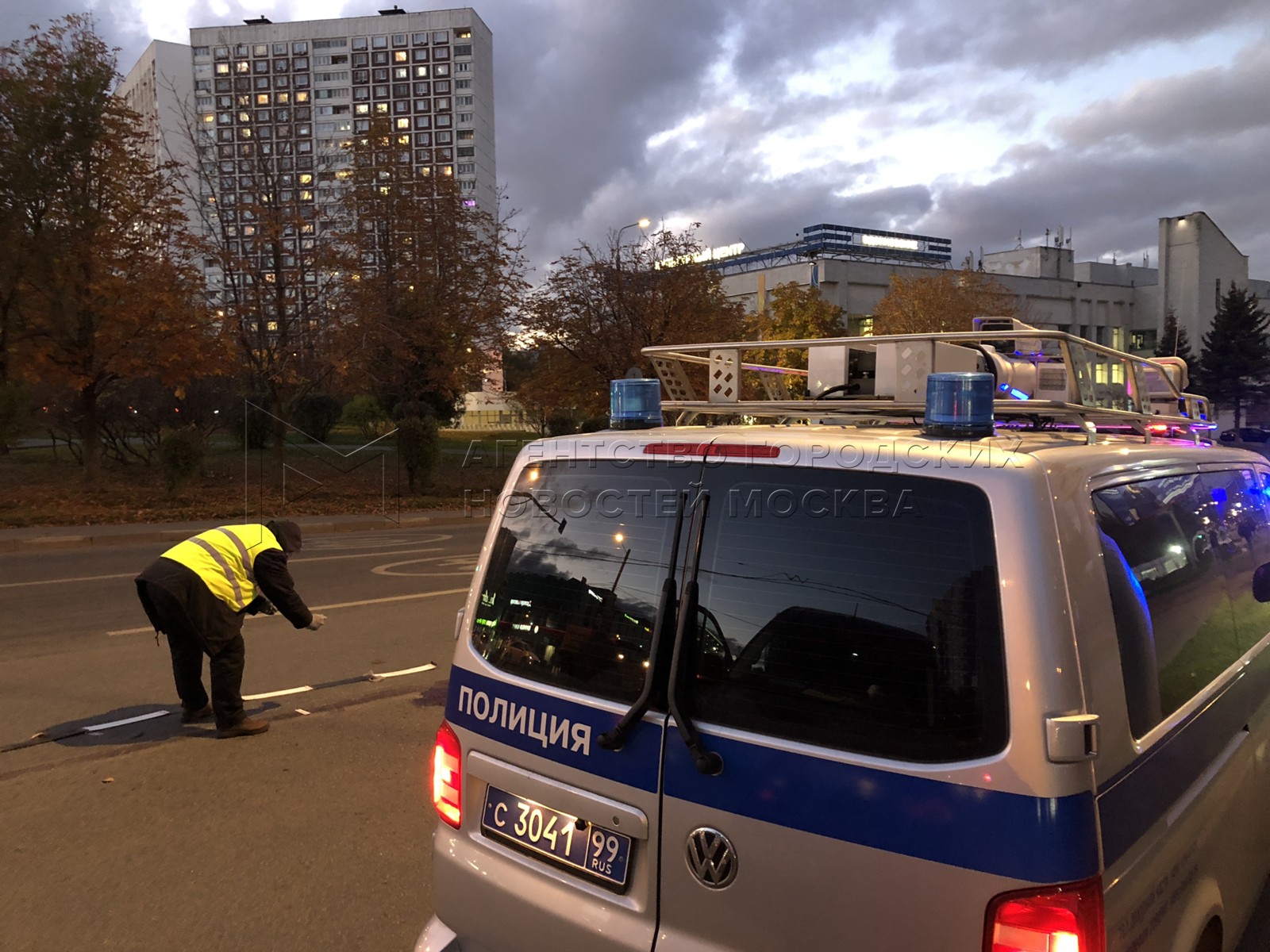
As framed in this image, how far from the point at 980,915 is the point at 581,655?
1.07 metres

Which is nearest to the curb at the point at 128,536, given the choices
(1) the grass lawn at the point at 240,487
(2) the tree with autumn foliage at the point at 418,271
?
(1) the grass lawn at the point at 240,487

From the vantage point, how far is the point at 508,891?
7.42 ft

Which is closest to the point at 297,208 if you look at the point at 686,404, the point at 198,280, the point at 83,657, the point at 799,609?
the point at 198,280

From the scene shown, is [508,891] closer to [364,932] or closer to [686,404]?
[364,932]

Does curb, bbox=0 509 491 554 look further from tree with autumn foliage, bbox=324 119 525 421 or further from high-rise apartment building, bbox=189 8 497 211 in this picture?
high-rise apartment building, bbox=189 8 497 211

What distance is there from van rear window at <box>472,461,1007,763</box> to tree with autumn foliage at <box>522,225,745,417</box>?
21.6 m

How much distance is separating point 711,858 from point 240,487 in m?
20.7

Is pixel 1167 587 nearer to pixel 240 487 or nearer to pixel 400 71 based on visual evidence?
pixel 240 487

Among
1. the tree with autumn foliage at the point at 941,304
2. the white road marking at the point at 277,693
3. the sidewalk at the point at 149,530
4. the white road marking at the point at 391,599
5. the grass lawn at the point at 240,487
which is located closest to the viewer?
the white road marking at the point at 277,693

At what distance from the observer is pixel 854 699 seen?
183 cm

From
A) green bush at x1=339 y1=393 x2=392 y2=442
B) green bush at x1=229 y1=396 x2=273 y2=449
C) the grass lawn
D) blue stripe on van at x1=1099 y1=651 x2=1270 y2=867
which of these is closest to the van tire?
blue stripe on van at x1=1099 y1=651 x2=1270 y2=867

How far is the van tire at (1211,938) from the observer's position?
2.22m

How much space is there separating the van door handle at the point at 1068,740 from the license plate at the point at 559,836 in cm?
97

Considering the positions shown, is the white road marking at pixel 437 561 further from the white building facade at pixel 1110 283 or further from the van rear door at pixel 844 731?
the white building facade at pixel 1110 283
